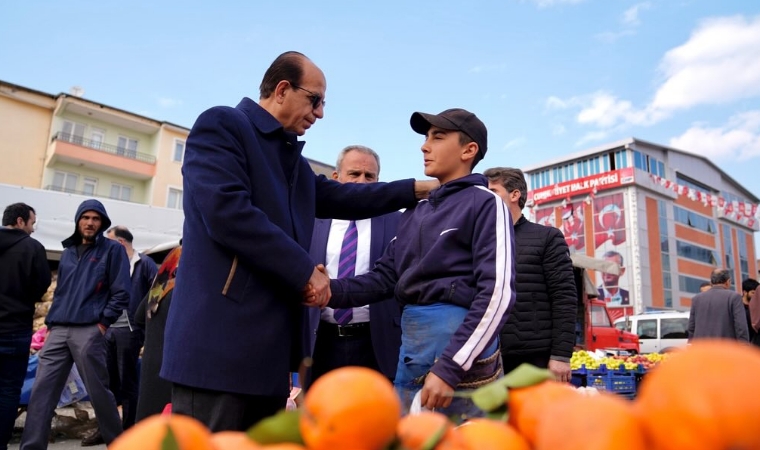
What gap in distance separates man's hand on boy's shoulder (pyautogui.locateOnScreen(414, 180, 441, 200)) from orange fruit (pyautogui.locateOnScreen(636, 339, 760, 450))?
199 centimetres

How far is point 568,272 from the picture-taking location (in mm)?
3406

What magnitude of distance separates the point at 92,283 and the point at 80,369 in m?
0.76

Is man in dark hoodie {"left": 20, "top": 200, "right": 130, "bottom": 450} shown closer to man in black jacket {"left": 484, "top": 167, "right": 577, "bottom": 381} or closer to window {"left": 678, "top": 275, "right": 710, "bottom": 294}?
man in black jacket {"left": 484, "top": 167, "right": 577, "bottom": 381}

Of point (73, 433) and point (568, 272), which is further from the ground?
point (568, 272)

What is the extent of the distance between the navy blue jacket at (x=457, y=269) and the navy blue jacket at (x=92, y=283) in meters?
3.60

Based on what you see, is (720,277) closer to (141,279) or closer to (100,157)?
(141,279)

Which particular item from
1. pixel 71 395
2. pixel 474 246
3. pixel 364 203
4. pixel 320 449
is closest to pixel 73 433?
pixel 71 395

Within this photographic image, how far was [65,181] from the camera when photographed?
30.7 metres

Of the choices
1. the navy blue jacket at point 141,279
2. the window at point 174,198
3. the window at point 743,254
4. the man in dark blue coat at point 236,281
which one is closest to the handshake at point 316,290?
the man in dark blue coat at point 236,281

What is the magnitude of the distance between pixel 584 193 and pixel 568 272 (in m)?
53.4

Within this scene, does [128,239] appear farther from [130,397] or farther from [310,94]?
[310,94]

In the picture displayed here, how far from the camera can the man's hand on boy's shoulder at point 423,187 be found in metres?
2.56

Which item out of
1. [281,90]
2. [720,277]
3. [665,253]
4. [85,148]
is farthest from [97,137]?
[665,253]

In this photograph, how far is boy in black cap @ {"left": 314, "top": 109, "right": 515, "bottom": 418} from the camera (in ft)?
6.13
